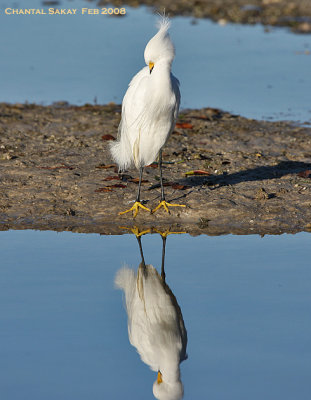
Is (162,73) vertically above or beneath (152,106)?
above

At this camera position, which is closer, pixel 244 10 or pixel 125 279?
pixel 125 279

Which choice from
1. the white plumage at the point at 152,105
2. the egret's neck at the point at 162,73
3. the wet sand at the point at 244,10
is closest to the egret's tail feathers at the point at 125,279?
the white plumage at the point at 152,105

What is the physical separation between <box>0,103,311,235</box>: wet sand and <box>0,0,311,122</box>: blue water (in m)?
1.24

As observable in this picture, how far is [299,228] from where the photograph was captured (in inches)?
257

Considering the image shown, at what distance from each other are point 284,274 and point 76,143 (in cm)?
375

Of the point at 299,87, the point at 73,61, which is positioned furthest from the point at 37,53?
the point at 299,87

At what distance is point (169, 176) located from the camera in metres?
7.65

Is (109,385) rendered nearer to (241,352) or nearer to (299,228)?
(241,352)

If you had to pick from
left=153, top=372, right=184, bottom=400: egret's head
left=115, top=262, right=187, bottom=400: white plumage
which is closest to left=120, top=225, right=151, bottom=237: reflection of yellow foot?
left=115, top=262, right=187, bottom=400: white plumage

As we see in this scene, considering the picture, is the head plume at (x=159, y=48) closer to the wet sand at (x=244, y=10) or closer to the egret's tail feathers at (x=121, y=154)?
the egret's tail feathers at (x=121, y=154)

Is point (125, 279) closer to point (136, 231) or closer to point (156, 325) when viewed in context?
point (156, 325)

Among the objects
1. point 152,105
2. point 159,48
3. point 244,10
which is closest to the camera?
point 159,48

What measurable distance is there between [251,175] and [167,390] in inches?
159

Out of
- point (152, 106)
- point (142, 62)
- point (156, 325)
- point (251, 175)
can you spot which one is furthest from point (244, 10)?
point (156, 325)
